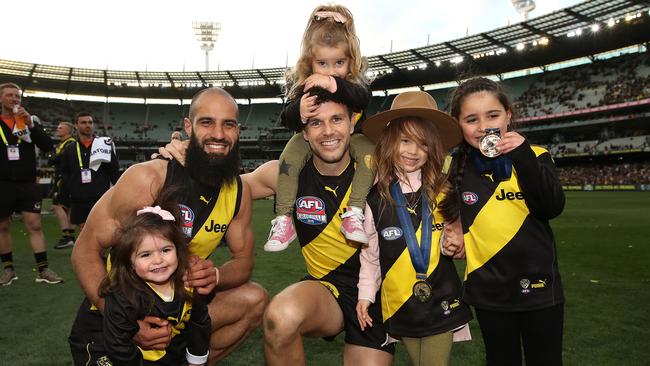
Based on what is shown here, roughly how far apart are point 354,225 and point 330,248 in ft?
1.49

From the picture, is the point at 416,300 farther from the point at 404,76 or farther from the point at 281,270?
the point at 404,76

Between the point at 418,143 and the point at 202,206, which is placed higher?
the point at 418,143

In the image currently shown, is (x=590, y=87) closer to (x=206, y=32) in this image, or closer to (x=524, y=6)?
(x=524, y=6)

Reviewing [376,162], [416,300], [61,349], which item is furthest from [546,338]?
[61,349]

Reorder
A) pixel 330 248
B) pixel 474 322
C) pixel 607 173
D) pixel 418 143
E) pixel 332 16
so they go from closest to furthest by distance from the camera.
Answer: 1. pixel 418 143
2. pixel 330 248
3. pixel 332 16
4. pixel 474 322
5. pixel 607 173

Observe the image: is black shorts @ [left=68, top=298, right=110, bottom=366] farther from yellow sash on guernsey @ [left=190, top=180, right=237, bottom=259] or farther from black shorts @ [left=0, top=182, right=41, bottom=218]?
black shorts @ [left=0, top=182, right=41, bottom=218]

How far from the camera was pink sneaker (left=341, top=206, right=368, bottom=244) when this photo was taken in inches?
110

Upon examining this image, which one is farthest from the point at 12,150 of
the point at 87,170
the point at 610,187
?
the point at 610,187

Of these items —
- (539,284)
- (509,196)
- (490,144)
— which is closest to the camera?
(490,144)

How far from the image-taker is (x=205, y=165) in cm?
328

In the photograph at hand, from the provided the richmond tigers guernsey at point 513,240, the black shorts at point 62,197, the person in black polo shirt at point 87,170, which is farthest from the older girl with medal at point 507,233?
the black shorts at point 62,197

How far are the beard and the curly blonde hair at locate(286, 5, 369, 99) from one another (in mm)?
860

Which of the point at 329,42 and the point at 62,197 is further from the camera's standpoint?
the point at 62,197

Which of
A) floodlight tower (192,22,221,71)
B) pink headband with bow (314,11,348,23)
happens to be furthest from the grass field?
floodlight tower (192,22,221,71)
